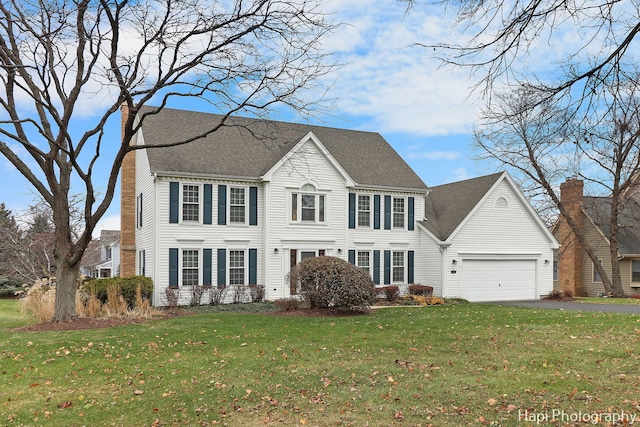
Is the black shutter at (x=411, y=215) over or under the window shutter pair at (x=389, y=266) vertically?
over

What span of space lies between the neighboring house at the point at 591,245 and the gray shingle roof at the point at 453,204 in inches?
393

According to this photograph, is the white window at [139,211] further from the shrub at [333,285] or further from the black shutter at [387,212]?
the black shutter at [387,212]

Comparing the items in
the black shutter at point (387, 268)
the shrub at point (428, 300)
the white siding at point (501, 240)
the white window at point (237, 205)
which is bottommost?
the shrub at point (428, 300)

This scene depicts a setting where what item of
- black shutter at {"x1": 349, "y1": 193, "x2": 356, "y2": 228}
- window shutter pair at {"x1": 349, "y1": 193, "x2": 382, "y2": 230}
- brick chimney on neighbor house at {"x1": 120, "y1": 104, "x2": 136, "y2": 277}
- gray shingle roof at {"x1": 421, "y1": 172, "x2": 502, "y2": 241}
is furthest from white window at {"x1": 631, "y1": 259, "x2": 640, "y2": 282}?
brick chimney on neighbor house at {"x1": 120, "y1": 104, "x2": 136, "y2": 277}

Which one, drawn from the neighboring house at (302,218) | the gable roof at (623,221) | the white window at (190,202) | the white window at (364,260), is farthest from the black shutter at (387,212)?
the gable roof at (623,221)

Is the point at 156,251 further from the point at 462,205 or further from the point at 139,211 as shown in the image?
the point at 462,205

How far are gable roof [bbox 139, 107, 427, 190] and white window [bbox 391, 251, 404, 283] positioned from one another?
3.45 meters

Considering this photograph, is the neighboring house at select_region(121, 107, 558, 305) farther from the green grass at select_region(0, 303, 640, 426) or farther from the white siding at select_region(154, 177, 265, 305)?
the green grass at select_region(0, 303, 640, 426)

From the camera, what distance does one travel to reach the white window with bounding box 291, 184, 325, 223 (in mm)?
24781

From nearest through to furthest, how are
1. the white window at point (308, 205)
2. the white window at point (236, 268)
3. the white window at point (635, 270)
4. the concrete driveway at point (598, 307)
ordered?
the concrete driveway at point (598, 307) → the white window at point (236, 268) → the white window at point (308, 205) → the white window at point (635, 270)

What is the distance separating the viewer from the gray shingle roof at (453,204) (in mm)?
26422

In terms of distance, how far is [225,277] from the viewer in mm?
23312

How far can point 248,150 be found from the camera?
25703 millimetres

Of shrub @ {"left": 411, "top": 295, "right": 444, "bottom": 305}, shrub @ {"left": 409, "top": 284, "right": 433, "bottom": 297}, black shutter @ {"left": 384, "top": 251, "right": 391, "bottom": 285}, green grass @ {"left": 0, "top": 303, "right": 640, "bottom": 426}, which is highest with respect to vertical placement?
black shutter @ {"left": 384, "top": 251, "right": 391, "bottom": 285}
